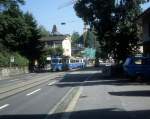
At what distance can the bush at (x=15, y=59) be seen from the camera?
73.9m

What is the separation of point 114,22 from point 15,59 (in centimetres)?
2540

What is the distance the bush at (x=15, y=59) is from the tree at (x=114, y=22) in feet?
56.6

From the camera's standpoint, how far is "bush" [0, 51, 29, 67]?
73.9m

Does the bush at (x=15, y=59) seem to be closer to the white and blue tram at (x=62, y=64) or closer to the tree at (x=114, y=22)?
the white and blue tram at (x=62, y=64)

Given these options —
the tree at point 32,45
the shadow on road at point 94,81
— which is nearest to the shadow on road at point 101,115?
the shadow on road at point 94,81

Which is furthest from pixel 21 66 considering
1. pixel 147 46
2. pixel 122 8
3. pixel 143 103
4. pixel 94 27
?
pixel 143 103

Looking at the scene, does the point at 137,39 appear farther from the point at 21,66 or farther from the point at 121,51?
the point at 21,66

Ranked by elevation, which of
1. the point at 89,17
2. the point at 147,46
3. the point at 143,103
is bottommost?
the point at 143,103

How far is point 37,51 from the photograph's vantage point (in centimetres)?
8669

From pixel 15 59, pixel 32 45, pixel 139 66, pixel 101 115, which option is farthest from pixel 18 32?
pixel 101 115

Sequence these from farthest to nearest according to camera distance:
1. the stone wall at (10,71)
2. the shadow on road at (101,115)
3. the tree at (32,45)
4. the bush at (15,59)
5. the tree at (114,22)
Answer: the tree at (32,45) < the bush at (15,59) < the stone wall at (10,71) < the tree at (114,22) < the shadow on road at (101,115)

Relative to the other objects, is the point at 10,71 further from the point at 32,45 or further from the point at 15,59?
the point at 32,45

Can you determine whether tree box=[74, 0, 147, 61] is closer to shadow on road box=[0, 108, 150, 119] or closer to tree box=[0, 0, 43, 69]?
tree box=[0, 0, 43, 69]

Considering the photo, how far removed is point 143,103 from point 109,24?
40.2m
